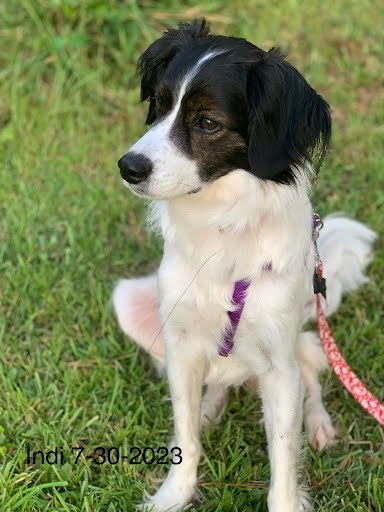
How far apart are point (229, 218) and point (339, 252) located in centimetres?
101

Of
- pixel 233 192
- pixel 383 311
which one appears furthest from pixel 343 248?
pixel 233 192

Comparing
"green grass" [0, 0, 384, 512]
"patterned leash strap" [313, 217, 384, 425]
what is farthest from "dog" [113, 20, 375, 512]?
"patterned leash strap" [313, 217, 384, 425]

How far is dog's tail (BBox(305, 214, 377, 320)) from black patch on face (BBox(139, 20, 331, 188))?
95cm

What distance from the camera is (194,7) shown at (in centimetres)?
499

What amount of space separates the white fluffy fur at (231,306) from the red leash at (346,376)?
368mm

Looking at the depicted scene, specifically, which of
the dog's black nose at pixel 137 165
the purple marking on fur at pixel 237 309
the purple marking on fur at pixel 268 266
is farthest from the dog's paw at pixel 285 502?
the dog's black nose at pixel 137 165

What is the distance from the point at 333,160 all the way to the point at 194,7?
5.26ft

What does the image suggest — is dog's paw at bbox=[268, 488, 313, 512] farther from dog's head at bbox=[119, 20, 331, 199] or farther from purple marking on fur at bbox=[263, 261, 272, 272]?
dog's head at bbox=[119, 20, 331, 199]

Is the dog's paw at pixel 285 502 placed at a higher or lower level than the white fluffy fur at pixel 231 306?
lower

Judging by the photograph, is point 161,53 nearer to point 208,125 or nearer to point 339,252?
point 208,125

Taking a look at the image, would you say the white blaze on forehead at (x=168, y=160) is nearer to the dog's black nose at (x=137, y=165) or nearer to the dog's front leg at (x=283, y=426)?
the dog's black nose at (x=137, y=165)

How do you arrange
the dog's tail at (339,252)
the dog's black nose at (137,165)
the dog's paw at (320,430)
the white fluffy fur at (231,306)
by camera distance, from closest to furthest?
the dog's black nose at (137,165)
the white fluffy fur at (231,306)
the dog's paw at (320,430)
the dog's tail at (339,252)

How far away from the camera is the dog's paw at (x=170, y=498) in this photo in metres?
2.46

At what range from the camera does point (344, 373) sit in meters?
2.66
